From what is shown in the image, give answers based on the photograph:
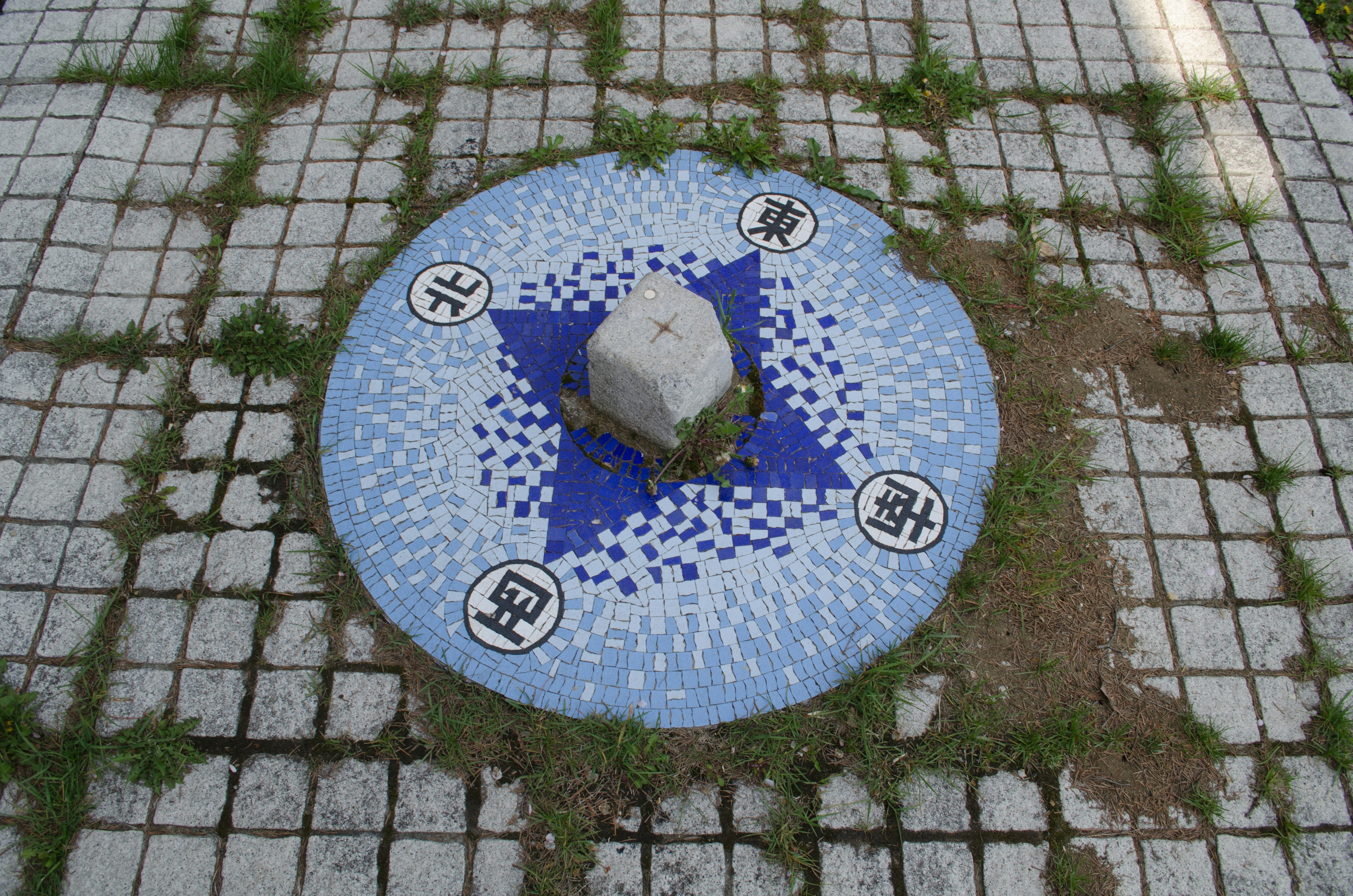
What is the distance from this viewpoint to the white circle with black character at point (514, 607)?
11.6 feet

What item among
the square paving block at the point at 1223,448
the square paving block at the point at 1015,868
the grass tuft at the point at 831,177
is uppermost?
the grass tuft at the point at 831,177

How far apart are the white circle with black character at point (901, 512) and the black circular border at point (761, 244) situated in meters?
1.40

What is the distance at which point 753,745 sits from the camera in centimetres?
333

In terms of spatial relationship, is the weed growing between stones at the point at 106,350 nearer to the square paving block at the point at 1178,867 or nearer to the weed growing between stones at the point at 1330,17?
the square paving block at the point at 1178,867

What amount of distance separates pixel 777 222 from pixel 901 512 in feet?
5.94

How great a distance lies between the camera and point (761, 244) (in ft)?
14.9

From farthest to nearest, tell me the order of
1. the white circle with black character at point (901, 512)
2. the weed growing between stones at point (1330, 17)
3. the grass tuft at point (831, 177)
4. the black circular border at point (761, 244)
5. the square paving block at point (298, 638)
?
the weed growing between stones at point (1330, 17) → the grass tuft at point (831, 177) → the black circular border at point (761, 244) → the white circle with black character at point (901, 512) → the square paving block at point (298, 638)

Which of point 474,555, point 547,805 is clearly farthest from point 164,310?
point 547,805

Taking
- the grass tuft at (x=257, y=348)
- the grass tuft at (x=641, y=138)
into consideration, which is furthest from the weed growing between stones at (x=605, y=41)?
the grass tuft at (x=257, y=348)

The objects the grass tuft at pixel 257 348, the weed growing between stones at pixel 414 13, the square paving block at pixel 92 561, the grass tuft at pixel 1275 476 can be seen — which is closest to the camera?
the square paving block at pixel 92 561

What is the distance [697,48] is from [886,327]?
238 centimetres

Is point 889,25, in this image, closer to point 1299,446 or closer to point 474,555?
point 1299,446

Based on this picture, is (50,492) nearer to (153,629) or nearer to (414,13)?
(153,629)

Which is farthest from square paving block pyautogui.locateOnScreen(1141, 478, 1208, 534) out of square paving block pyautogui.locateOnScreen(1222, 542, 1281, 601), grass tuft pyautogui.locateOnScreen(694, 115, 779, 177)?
grass tuft pyautogui.locateOnScreen(694, 115, 779, 177)
